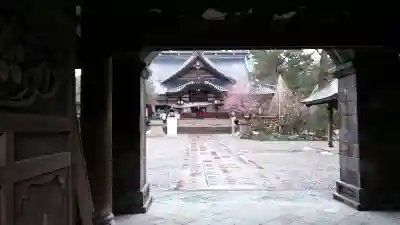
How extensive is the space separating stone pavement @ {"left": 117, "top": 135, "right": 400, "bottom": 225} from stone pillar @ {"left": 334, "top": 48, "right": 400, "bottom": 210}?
0.35m

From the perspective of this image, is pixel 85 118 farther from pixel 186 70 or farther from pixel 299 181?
pixel 186 70

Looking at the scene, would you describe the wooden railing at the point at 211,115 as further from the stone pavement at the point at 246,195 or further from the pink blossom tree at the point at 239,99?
the stone pavement at the point at 246,195

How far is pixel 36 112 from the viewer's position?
69.5 inches

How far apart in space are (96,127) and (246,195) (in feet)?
11.6

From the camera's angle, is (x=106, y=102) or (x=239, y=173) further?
(x=239, y=173)

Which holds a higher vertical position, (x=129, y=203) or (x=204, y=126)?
(x=204, y=126)

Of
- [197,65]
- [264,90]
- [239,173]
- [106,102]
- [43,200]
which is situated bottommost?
[239,173]

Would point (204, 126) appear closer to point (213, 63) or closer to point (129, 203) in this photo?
point (213, 63)

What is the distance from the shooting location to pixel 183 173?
10.1 metres

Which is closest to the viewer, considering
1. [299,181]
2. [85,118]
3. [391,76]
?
[85,118]

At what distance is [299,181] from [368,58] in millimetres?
3725

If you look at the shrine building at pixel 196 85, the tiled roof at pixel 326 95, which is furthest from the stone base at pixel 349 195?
the shrine building at pixel 196 85

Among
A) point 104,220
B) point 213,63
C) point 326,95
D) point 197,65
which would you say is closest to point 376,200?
point 104,220

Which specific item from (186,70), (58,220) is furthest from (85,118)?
(186,70)
